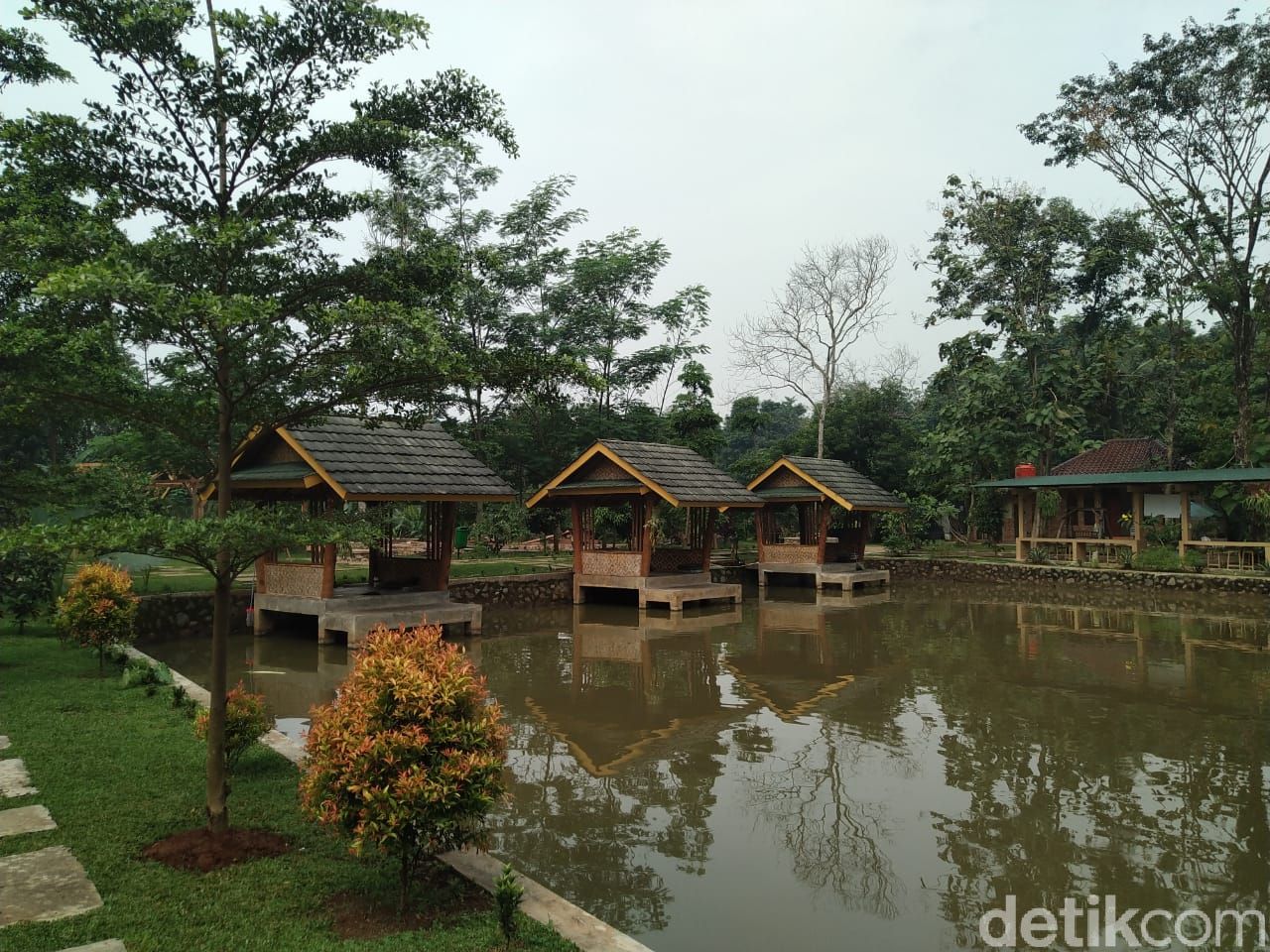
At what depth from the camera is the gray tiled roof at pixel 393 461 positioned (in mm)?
12438

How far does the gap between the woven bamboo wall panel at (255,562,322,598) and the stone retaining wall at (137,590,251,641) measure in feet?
3.16

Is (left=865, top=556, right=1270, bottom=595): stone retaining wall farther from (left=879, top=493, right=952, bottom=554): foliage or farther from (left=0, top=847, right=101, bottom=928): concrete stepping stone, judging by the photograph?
(left=0, top=847, right=101, bottom=928): concrete stepping stone

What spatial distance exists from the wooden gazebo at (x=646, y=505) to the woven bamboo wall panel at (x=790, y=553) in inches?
115

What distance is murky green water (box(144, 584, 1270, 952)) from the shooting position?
4848mm

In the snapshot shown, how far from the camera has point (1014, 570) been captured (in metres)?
22.5

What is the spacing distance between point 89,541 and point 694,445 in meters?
25.7

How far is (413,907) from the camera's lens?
4027 mm

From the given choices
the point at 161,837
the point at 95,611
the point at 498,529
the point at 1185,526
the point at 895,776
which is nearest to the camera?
the point at 161,837

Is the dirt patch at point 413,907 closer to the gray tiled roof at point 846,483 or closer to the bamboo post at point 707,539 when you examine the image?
the bamboo post at point 707,539

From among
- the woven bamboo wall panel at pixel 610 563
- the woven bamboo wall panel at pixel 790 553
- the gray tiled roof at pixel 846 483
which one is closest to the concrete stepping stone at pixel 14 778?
the woven bamboo wall panel at pixel 610 563

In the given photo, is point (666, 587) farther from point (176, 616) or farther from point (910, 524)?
point (910, 524)

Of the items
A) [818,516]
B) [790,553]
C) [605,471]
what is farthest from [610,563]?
[818,516]

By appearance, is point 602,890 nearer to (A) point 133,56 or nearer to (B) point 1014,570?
(A) point 133,56

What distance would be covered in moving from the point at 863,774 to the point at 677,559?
38.7ft
